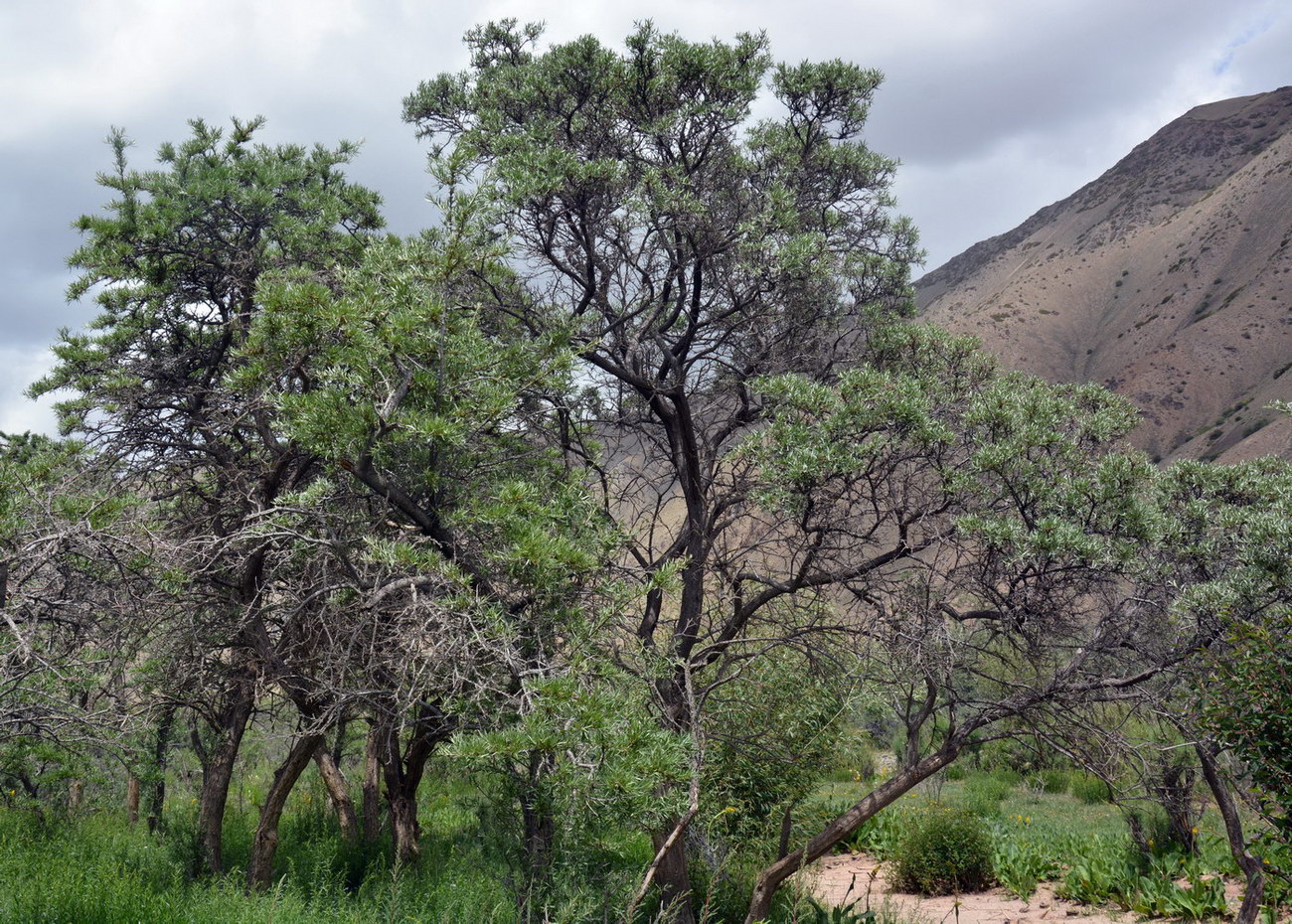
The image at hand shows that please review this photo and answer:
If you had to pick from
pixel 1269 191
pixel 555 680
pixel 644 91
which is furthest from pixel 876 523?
pixel 1269 191

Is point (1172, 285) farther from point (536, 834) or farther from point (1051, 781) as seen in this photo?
point (536, 834)

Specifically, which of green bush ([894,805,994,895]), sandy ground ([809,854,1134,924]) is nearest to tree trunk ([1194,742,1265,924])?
sandy ground ([809,854,1134,924])

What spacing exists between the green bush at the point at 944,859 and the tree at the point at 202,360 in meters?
8.42

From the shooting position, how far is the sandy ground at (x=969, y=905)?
396 inches

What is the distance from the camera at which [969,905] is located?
1110 centimetres

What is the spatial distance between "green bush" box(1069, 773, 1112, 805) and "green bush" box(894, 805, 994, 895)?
624 cm

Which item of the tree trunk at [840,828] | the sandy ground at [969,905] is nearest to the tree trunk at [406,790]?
the tree trunk at [840,828]

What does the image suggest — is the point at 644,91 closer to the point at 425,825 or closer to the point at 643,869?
the point at 643,869

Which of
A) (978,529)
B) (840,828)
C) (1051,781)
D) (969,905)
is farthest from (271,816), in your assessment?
(1051,781)

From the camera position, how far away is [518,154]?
25.5 ft

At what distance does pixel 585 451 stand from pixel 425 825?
6941 millimetres

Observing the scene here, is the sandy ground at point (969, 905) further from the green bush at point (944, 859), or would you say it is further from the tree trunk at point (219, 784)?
the tree trunk at point (219, 784)

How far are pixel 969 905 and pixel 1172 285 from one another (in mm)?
62161

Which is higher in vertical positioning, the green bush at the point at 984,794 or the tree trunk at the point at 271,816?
the tree trunk at the point at 271,816
